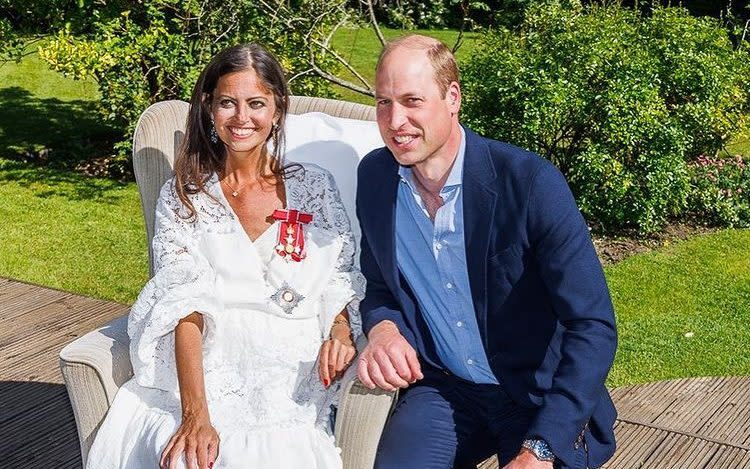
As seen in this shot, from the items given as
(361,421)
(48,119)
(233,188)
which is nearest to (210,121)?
(233,188)

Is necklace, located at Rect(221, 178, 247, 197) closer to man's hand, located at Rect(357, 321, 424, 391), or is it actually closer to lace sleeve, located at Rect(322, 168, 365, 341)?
lace sleeve, located at Rect(322, 168, 365, 341)

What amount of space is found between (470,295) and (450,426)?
0.38m

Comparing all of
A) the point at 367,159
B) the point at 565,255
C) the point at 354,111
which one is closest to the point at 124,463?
→ the point at 367,159

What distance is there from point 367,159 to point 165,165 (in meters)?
0.86

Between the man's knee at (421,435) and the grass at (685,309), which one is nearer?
the man's knee at (421,435)

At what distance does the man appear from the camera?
2244 millimetres

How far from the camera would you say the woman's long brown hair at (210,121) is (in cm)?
275

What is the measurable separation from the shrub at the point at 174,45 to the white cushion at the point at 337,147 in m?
3.29

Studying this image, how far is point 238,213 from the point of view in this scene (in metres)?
2.83

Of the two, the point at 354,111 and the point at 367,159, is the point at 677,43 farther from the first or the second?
the point at 367,159

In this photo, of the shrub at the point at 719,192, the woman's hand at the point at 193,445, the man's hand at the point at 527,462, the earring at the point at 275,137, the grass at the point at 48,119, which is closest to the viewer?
the man's hand at the point at 527,462

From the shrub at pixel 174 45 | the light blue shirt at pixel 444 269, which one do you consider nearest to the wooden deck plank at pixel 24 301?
the shrub at pixel 174 45

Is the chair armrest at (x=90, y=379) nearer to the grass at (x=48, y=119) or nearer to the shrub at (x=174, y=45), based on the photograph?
the shrub at (x=174, y=45)

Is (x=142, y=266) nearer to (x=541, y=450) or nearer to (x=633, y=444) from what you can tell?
(x=633, y=444)
